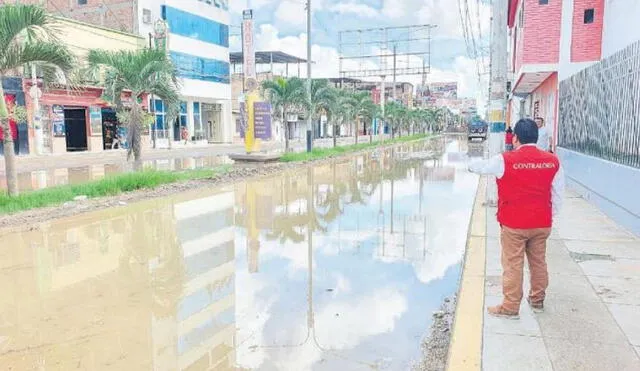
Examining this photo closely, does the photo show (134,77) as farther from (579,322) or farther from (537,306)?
(579,322)

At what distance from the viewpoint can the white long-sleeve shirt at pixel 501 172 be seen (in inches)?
171

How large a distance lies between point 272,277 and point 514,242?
2.91 m

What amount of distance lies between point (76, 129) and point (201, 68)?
13.6m

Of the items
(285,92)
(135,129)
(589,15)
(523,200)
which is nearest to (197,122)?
(285,92)

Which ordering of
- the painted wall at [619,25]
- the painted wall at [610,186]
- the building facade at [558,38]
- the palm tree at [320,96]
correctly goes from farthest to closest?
the palm tree at [320,96] → the building facade at [558,38] → the painted wall at [619,25] → the painted wall at [610,186]

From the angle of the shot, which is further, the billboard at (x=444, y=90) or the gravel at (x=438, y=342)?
the billboard at (x=444, y=90)

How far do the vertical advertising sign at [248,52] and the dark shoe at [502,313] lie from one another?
21017 mm

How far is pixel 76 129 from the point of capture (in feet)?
104

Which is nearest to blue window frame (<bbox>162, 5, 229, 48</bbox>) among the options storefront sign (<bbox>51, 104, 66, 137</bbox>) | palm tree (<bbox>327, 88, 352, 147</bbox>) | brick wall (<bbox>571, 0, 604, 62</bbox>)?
storefront sign (<bbox>51, 104, 66, 137</bbox>)

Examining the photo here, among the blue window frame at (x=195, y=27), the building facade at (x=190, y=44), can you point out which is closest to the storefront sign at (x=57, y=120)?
the building facade at (x=190, y=44)

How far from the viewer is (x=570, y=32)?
1767 centimetres

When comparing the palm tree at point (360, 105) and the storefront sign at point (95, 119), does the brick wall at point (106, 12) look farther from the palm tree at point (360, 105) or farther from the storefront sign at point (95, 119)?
the palm tree at point (360, 105)

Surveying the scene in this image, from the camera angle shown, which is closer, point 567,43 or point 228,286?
point 228,286

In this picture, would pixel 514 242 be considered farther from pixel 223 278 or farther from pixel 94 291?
pixel 94 291
